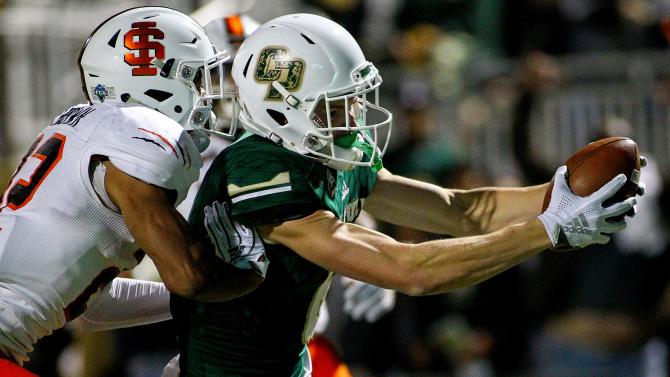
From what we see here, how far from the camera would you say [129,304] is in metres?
4.14

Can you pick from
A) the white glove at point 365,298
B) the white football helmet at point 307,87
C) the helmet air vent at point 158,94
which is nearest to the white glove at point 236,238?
the white football helmet at point 307,87

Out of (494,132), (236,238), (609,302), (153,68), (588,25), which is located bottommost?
(609,302)

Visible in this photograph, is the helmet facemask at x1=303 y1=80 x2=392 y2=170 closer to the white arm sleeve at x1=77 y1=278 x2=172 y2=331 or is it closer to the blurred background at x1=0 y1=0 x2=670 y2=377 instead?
the white arm sleeve at x1=77 y1=278 x2=172 y2=331

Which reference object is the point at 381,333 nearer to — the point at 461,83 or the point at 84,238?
the point at 461,83

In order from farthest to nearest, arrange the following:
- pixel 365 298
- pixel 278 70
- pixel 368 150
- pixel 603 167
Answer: pixel 365 298 → pixel 368 150 → pixel 278 70 → pixel 603 167

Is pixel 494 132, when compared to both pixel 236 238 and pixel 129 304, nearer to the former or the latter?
pixel 129 304

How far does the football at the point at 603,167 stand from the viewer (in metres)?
3.35

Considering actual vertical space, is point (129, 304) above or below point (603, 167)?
below

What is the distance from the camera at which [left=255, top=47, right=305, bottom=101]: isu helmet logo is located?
11.8 ft

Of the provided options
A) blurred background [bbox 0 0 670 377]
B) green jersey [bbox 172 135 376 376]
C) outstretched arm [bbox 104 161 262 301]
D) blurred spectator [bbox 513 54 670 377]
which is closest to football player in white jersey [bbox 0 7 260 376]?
outstretched arm [bbox 104 161 262 301]

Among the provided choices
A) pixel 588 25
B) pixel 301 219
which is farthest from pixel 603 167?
pixel 588 25

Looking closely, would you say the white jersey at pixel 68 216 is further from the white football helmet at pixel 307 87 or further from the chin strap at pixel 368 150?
the chin strap at pixel 368 150

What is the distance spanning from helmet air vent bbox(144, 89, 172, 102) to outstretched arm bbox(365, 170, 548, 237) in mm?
784

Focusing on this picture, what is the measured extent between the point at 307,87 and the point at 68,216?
0.80 m
